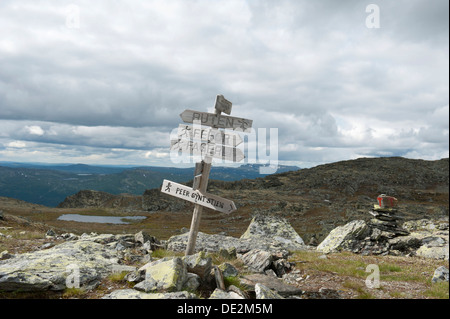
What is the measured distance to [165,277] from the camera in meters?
7.92

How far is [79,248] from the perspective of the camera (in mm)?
12094

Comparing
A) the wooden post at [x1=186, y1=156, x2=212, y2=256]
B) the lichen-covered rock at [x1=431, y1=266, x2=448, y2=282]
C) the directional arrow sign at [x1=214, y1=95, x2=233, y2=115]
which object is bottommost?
the lichen-covered rock at [x1=431, y1=266, x2=448, y2=282]

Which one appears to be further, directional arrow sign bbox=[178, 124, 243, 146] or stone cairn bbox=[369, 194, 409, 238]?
stone cairn bbox=[369, 194, 409, 238]

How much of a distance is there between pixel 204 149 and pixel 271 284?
5379 mm

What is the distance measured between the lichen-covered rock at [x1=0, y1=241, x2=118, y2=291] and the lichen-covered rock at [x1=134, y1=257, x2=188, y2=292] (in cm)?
186

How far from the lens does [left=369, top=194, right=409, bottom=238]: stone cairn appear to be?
2338cm

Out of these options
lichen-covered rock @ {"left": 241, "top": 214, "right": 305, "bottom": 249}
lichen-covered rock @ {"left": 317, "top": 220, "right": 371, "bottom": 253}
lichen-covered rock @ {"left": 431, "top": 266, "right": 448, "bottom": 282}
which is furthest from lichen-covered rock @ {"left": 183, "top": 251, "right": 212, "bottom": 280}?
lichen-covered rock @ {"left": 241, "top": 214, "right": 305, "bottom": 249}

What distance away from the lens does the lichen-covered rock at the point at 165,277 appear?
7.63m

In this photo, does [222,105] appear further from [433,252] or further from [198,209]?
Answer: [433,252]

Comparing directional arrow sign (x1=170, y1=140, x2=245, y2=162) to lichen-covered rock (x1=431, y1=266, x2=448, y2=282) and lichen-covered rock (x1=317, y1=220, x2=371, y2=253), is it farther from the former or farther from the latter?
lichen-covered rock (x1=317, y1=220, x2=371, y2=253)

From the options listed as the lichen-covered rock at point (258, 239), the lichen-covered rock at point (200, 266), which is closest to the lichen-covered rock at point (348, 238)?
the lichen-covered rock at point (258, 239)
